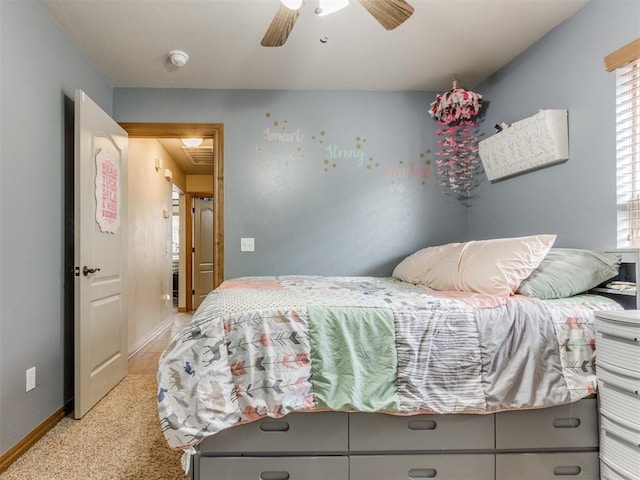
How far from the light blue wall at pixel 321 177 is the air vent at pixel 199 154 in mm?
1717

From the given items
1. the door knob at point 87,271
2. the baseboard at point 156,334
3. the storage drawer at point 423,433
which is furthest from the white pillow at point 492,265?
the baseboard at point 156,334

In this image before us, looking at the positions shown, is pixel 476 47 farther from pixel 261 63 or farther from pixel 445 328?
pixel 445 328

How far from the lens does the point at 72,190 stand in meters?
2.33

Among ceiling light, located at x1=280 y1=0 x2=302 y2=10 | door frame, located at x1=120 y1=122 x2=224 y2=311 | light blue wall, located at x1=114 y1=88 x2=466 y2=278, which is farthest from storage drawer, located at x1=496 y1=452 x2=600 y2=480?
door frame, located at x1=120 y1=122 x2=224 y2=311

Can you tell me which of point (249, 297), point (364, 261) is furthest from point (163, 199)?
point (249, 297)

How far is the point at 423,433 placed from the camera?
1.40m

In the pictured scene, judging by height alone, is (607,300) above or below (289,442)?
above

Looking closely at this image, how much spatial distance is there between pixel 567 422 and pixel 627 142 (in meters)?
1.34

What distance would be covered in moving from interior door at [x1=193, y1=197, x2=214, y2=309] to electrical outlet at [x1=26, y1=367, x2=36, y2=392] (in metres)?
4.25

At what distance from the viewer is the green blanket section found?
132cm

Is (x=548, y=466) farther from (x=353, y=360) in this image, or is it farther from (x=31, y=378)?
(x=31, y=378)

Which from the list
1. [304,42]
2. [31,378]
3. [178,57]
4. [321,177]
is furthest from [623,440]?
[178,57]

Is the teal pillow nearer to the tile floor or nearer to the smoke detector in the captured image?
the smoke detector

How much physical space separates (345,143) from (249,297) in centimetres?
187
